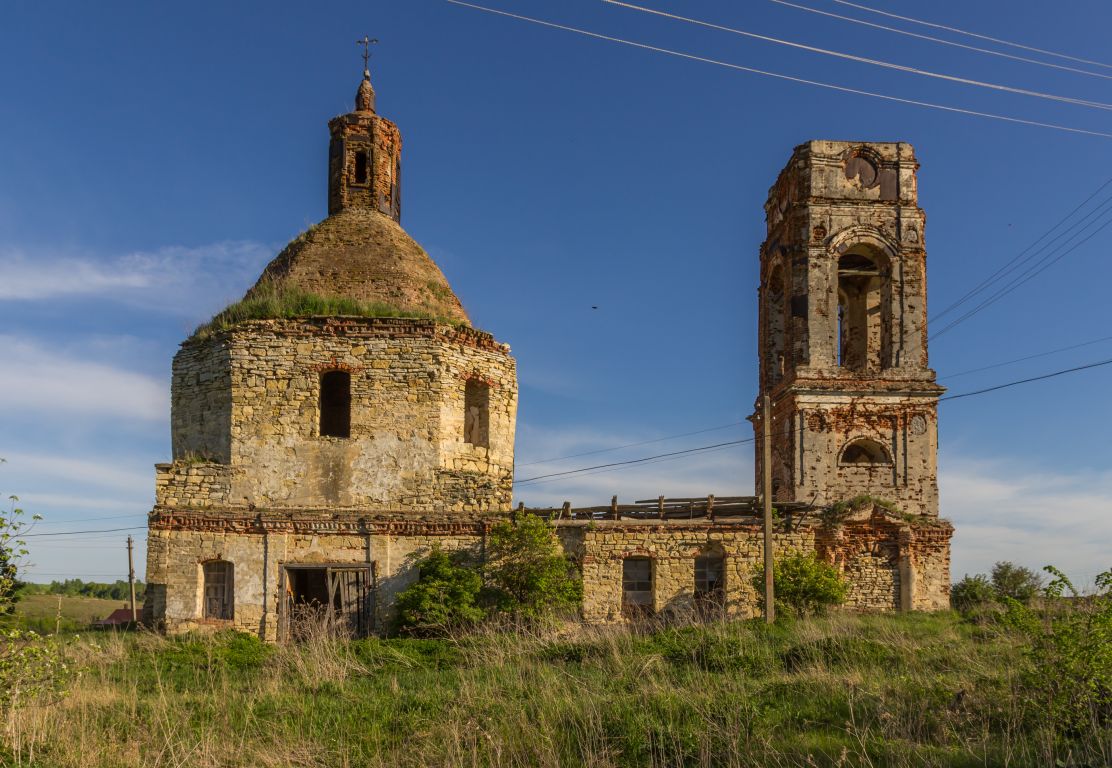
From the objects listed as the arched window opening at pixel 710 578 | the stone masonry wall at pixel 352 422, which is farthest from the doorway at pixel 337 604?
the arched window opening at pixel 710 578

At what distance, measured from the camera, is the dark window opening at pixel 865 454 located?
2181 centimetres

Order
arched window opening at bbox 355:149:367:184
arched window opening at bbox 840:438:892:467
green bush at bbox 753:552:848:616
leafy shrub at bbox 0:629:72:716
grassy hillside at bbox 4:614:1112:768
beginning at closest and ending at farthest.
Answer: grassy hillside at bbox 4:614:1112:768, leafy shrub at bbox 0:629:72:716, green bush at bbox 753:552:848:616, arched window opening at bbox 840:438:892:467, arched window opening at bbox 355:149:367:184

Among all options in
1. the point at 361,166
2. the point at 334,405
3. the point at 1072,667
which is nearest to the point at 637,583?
the point at 334,405

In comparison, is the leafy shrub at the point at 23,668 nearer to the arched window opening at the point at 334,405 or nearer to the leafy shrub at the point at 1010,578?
the arched window opening at the point at 334,405

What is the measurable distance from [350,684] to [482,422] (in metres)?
9.69

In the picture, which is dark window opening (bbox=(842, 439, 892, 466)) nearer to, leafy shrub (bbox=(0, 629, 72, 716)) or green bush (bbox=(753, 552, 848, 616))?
green bush (bbox=(753, 552, 848, 616))

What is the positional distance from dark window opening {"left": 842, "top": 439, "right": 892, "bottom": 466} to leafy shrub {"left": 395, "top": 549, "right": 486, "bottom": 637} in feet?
33.0

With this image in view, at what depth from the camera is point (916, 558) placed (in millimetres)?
20391

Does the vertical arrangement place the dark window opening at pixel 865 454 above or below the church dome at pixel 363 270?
below

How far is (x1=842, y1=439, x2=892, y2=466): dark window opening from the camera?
21812 millimetres

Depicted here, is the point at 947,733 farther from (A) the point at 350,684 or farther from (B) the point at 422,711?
(A) the point at 350,684

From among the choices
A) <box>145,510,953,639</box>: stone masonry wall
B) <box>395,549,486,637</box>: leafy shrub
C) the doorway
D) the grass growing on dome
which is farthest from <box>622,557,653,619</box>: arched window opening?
the grass growing on dome

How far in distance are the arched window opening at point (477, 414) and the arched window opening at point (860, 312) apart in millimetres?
10003

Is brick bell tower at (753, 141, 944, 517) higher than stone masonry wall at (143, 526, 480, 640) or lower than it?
Answer: higher
